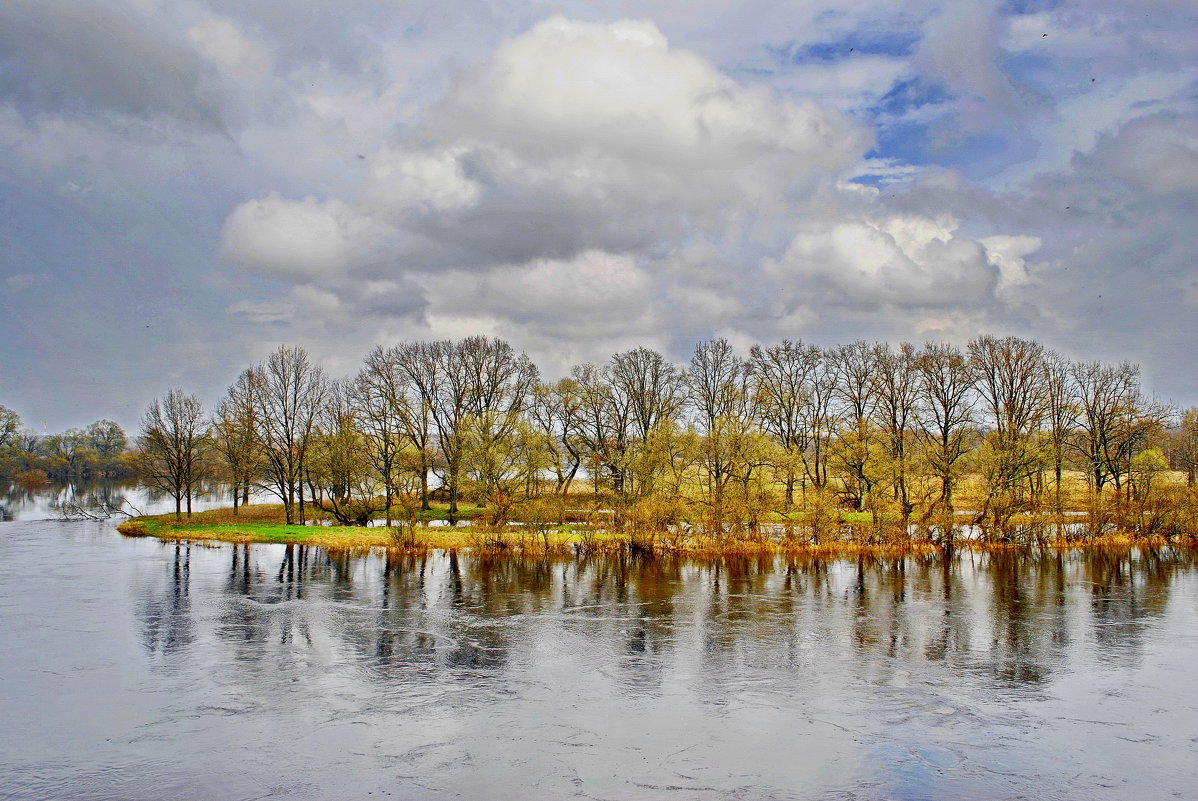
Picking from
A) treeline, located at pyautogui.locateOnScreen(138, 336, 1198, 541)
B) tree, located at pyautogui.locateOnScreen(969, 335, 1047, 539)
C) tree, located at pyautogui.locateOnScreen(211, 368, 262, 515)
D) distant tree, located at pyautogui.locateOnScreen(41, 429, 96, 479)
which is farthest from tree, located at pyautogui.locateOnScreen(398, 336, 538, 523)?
distant tree, located at pyautogui.locateOnScreen(41, 429, 96, 479)

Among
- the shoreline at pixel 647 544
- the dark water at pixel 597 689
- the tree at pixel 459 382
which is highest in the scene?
the tree at pixel 459 382

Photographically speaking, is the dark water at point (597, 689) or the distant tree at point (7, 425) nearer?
the dark water at point (597, 689)

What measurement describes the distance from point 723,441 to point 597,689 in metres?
22.9

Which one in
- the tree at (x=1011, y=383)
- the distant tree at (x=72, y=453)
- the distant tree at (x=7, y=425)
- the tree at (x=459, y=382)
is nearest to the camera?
the tree at (x=1011, y=383)

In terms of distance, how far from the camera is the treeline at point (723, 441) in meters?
36.8

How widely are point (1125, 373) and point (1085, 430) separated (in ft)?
13.9

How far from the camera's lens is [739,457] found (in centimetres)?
3662

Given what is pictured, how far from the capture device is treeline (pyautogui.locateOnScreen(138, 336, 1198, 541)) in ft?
121

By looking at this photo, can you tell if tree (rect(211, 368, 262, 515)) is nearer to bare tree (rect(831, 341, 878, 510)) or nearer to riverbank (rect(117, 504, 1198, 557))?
riverbank (rect(117, 504, 1198, 557))

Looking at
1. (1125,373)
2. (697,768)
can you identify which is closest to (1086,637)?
(697,768)

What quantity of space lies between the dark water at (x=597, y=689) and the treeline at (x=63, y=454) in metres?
78.1

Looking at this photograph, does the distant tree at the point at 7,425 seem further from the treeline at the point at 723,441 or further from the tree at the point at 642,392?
the tree at the point at 642,392

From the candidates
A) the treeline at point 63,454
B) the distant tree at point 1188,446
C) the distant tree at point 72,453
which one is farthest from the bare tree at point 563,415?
the distant tree at point 72,453

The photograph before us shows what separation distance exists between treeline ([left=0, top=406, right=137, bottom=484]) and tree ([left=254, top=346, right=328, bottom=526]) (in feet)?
162
